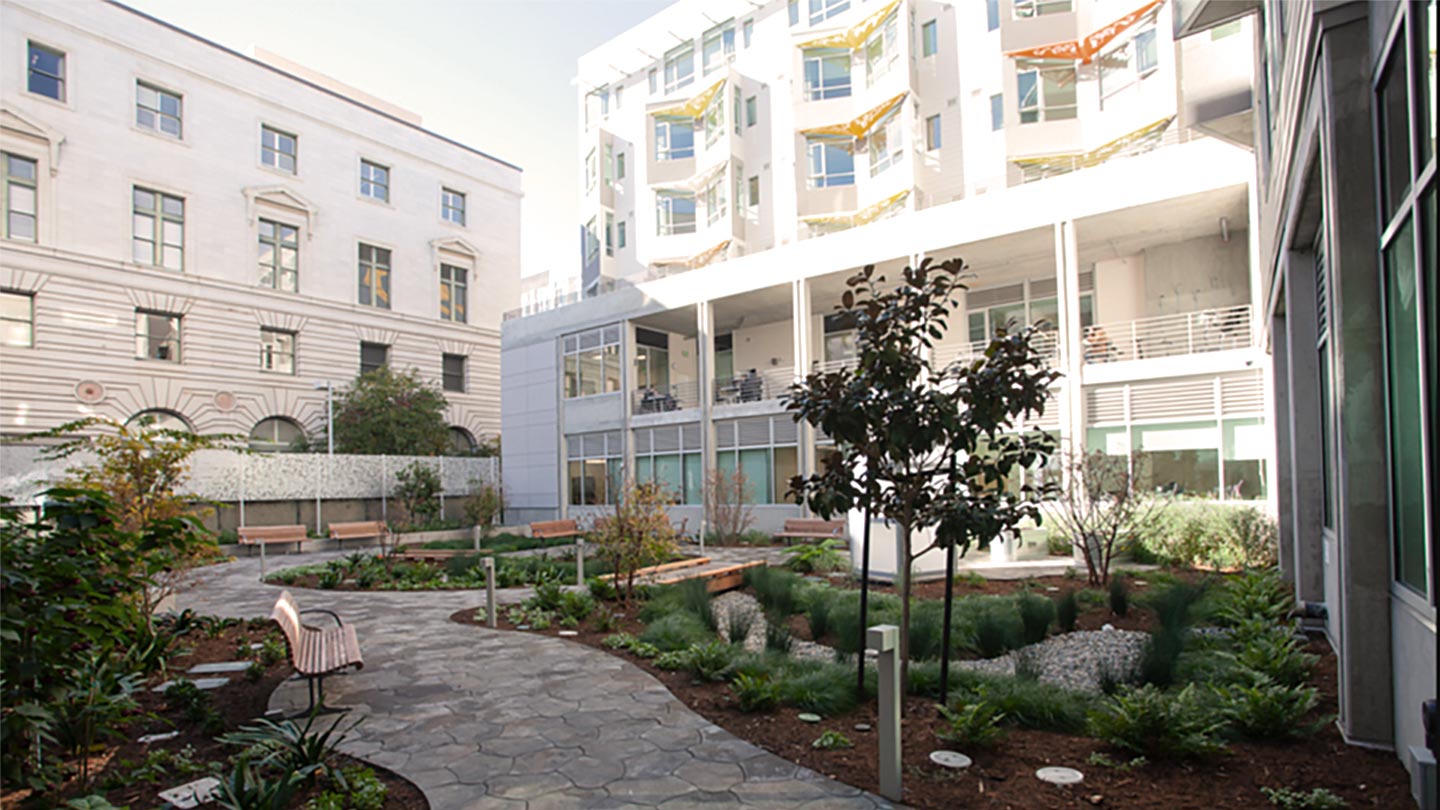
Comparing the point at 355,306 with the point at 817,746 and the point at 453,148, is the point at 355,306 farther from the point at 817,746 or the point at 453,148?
the point at 817,746

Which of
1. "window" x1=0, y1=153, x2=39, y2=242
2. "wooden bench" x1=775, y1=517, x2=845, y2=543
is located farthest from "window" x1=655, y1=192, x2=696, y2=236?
"window" x1=0, y1=153, x2=39, y2=242

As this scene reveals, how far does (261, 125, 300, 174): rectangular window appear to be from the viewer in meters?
36.0

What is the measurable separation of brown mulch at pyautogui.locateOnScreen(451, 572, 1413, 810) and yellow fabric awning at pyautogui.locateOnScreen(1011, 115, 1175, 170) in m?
17.6

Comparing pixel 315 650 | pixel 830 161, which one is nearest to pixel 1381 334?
pixel 315 650

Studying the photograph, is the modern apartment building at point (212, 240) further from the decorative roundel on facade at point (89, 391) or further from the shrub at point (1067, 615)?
the shrub at point (1067, 615)

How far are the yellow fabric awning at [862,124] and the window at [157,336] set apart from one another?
26.7 metres

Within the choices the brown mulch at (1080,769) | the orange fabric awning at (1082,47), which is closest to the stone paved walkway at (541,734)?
the brown mulch at (1080,769)

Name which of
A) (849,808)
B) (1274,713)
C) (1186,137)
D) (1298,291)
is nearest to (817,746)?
(849,808)

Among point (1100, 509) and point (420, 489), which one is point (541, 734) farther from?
point (420, 489)

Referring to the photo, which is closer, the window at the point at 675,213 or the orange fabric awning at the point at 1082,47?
the orange fabric awning at the point at 1082,47

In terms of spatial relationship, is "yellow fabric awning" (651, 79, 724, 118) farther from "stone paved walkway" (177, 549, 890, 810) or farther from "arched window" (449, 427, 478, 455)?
"stone paved walkway" (177, 549, 890, 810)

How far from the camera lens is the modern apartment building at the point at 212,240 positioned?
2875 centimetres

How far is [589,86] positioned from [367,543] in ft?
77.4

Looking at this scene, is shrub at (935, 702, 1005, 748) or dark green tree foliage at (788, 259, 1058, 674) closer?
shrub at (935, 702, 1005, 748)
